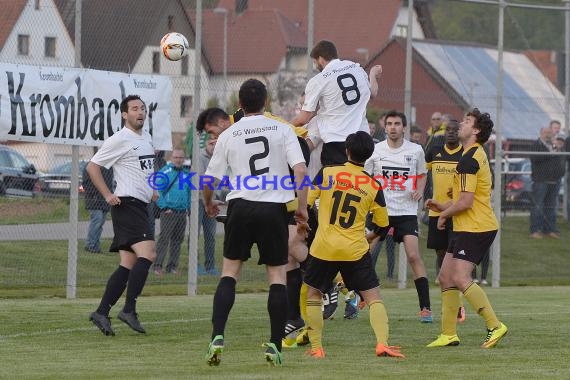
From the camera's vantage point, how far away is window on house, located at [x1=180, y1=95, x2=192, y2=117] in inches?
688

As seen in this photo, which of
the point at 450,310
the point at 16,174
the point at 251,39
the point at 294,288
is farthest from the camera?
the point at 251,39

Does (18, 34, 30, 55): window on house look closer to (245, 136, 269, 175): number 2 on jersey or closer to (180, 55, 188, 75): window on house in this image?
(180, 55, 188, 75): window on house

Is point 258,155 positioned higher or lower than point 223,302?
higher

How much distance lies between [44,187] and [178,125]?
2.36m

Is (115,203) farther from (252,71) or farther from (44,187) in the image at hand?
(252,71)

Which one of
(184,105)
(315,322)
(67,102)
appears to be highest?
(184,105)

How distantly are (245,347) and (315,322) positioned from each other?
2.71 ft

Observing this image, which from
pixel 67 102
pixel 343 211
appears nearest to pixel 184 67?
pixel 67 102

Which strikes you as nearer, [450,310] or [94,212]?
[450,310]

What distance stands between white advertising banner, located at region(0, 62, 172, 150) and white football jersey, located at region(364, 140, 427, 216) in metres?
4.24

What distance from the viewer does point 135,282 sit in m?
11.5

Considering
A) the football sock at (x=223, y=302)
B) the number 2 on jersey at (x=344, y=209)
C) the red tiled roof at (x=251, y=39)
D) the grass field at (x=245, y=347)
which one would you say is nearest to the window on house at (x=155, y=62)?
the red tiled roof at (x=251, y=39)

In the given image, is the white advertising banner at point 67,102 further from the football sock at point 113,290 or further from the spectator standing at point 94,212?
the football sock at point 113,290

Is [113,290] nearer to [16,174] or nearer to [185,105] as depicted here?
[16,174]
